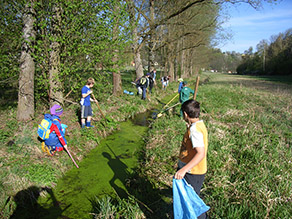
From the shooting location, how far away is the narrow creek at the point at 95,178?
3590mm

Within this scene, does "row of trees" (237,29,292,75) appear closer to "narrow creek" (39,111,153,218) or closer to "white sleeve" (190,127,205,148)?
"narrow creek" (39,111,153,218)

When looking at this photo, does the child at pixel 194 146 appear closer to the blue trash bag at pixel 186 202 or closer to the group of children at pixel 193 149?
the group of children at pixel 193 149

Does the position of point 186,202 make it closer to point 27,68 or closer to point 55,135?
point 55,135

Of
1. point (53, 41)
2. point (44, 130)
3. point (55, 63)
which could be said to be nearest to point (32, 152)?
point (44, 130)

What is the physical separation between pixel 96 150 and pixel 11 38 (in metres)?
3.84

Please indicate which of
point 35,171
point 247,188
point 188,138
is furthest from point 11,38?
point 247,188

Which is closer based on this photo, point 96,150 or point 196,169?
point 196,169

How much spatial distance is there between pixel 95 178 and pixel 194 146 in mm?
3074

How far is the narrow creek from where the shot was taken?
3590 mm

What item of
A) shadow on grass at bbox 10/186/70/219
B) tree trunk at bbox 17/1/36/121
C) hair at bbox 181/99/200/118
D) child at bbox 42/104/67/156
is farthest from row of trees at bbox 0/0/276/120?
hair at bbox 181/99/200/118

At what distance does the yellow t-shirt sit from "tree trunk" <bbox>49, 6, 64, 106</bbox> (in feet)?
15.1

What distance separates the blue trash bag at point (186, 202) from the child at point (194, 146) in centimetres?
17

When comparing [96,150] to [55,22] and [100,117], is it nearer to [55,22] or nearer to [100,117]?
[100,117]

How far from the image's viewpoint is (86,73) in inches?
270
